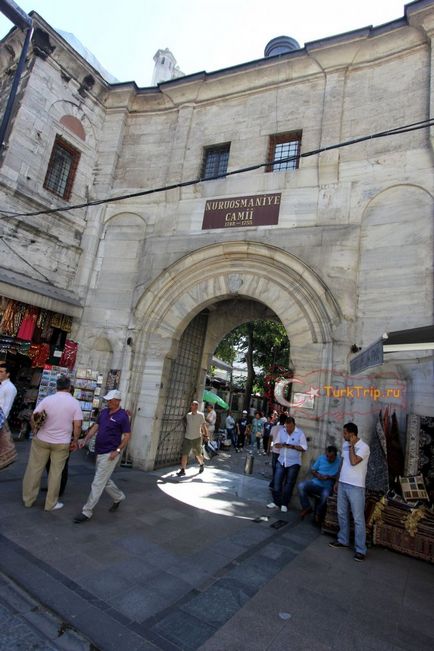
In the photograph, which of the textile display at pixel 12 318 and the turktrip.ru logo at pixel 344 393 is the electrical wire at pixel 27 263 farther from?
the turktrip.ru logo at pixel 344 393

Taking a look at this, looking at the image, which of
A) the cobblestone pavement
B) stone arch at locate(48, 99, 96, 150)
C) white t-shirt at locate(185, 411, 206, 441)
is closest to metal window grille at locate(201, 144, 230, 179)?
stone arch at locate(48, 99, 96, 150)

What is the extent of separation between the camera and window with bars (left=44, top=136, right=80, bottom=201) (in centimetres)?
956

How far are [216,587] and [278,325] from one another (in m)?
18.5

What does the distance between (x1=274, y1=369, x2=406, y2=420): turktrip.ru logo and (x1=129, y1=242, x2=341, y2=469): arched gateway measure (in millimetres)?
624

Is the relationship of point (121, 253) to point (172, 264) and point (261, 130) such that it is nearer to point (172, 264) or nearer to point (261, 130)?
point (172, 264)

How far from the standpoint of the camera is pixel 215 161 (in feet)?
30.9

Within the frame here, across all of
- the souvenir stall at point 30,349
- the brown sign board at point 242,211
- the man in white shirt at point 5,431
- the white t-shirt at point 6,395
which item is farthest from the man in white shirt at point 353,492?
the souvenir stall at point 30,349

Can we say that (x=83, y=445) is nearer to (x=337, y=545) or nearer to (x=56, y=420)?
(x=56, y=420)

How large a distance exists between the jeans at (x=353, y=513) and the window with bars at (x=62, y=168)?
30.0 feet

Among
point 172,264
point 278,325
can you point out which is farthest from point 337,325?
point 278,325

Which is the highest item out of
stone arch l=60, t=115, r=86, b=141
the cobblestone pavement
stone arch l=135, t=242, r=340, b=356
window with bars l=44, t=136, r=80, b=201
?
stone arch l=60, t=115, r=86, b=141

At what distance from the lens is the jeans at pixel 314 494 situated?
5.50 meters

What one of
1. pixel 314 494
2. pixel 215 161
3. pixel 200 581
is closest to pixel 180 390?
pixel 314 494

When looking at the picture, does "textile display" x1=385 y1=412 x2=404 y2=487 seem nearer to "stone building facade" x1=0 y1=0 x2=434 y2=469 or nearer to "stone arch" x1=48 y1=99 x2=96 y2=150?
"stone building facade" x1=0 y1=0 x2=434 y2=469
